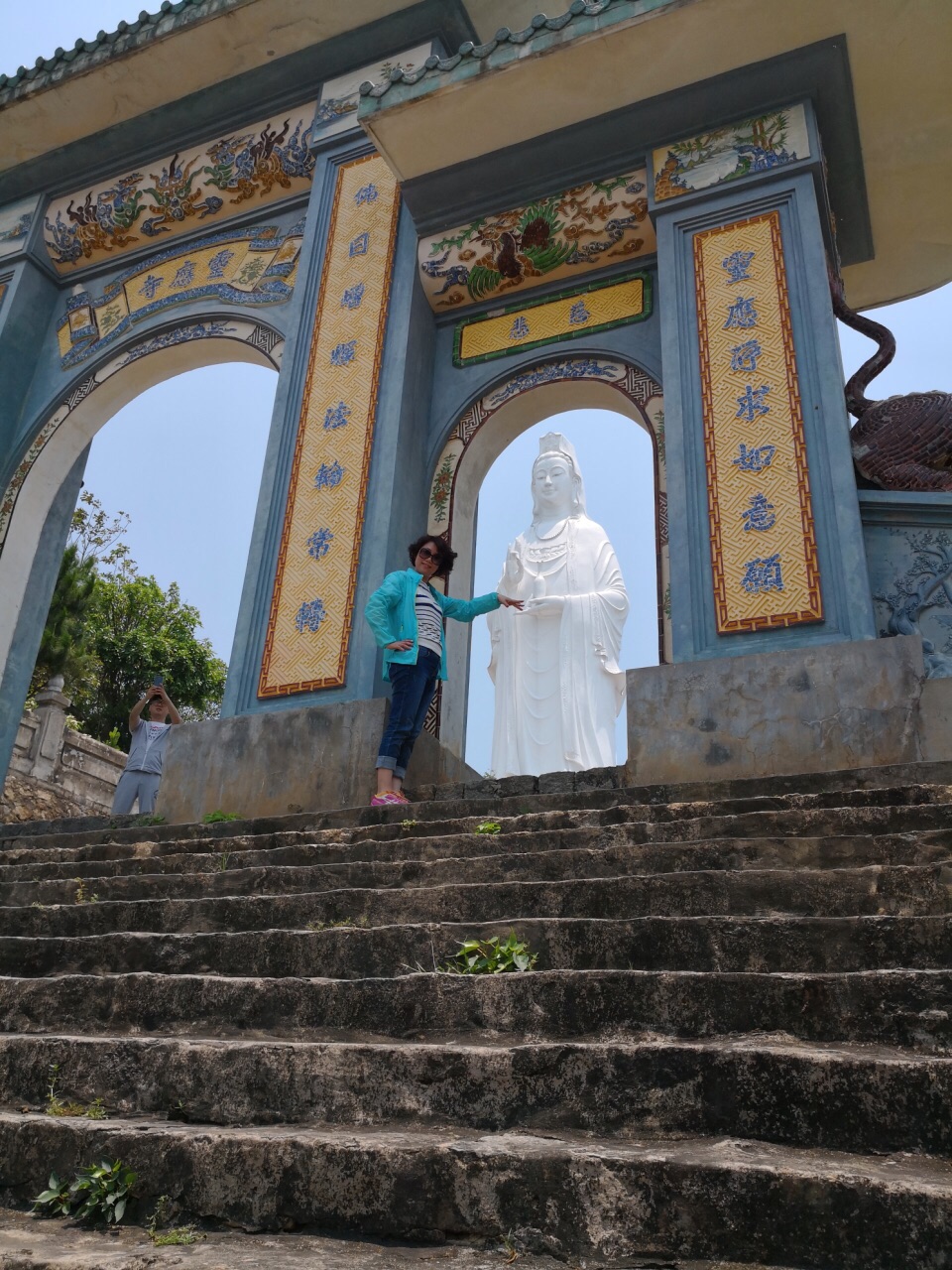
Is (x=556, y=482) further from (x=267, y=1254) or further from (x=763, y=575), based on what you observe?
(x=267, y=1254)

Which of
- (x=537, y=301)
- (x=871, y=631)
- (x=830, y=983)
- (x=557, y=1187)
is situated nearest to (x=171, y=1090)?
(x=557, y=1187)

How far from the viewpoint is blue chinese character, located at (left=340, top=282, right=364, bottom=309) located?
329 inches

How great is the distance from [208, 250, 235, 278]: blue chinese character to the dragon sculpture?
5.38 metres

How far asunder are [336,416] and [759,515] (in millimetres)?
3295

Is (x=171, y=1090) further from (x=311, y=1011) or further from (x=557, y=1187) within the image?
(x=557, y=1187)

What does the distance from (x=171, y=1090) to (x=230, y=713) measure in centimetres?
484

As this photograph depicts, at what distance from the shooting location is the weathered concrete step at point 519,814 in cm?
373

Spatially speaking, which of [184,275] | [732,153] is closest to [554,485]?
[732,153]

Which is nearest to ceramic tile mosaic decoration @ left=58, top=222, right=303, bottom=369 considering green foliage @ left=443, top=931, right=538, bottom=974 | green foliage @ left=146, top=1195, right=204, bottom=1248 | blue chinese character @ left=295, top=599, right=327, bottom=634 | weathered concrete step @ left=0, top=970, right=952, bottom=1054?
blue chinese character @ left=295, top=599, right=327, bottom=634

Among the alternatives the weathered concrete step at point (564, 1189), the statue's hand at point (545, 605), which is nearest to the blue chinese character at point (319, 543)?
the statue's hand at point (545, 605)

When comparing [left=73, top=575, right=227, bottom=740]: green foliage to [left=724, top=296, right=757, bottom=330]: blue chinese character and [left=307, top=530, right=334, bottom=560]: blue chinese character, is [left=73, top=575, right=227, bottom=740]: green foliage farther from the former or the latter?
[left=724, top=296, right=757, bottom=330]: blue chinese character

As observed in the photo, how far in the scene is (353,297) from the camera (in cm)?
839

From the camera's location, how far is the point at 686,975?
234 cm

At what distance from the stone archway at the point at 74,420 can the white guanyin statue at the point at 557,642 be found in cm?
339
